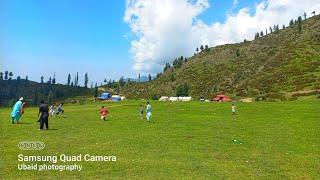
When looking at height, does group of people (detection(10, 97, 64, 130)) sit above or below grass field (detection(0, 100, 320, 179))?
above

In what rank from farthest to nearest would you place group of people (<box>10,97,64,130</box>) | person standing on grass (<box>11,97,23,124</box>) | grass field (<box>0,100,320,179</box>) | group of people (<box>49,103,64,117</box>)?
1. group of people (<box>49,103,64,117</box>)
2. person standing on grass (<box>11,97,23,124</box>)
3. group of people (<box>10,97,64,130</box>)
4. grass field (<box>0,100,320,179</box>)

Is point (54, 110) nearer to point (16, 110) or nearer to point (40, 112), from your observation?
point (16, 110)

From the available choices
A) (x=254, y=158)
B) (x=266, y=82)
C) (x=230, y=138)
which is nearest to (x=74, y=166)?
(x=254, y=158)

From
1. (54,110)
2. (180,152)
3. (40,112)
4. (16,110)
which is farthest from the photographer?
(54,110)

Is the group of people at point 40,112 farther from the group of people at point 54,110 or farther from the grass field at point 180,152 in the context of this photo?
the grass field at point 180,152

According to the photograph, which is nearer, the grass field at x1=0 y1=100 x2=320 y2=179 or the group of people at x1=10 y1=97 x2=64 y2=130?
the grass field at x1=0 y1=100 x2=320 y2=179

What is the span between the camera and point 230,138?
34.4m

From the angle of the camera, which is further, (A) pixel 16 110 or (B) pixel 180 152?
(A) pixel 16 110

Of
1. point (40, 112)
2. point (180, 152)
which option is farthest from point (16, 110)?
point (180, 152)

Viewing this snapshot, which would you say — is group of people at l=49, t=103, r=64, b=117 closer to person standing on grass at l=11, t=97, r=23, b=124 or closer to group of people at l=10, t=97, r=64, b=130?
group of people at l=10, t=97, r=64, b=130

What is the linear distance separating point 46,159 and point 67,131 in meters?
15.0

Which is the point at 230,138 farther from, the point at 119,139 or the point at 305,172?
the point at 305,172

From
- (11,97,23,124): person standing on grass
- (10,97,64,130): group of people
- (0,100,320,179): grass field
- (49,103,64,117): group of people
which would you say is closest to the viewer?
(0,100,320,179): grass field

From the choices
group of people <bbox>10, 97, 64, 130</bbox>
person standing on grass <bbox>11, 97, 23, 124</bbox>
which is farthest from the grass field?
person standing on grass <bbox>11, 97, 23, 124</bbox>
